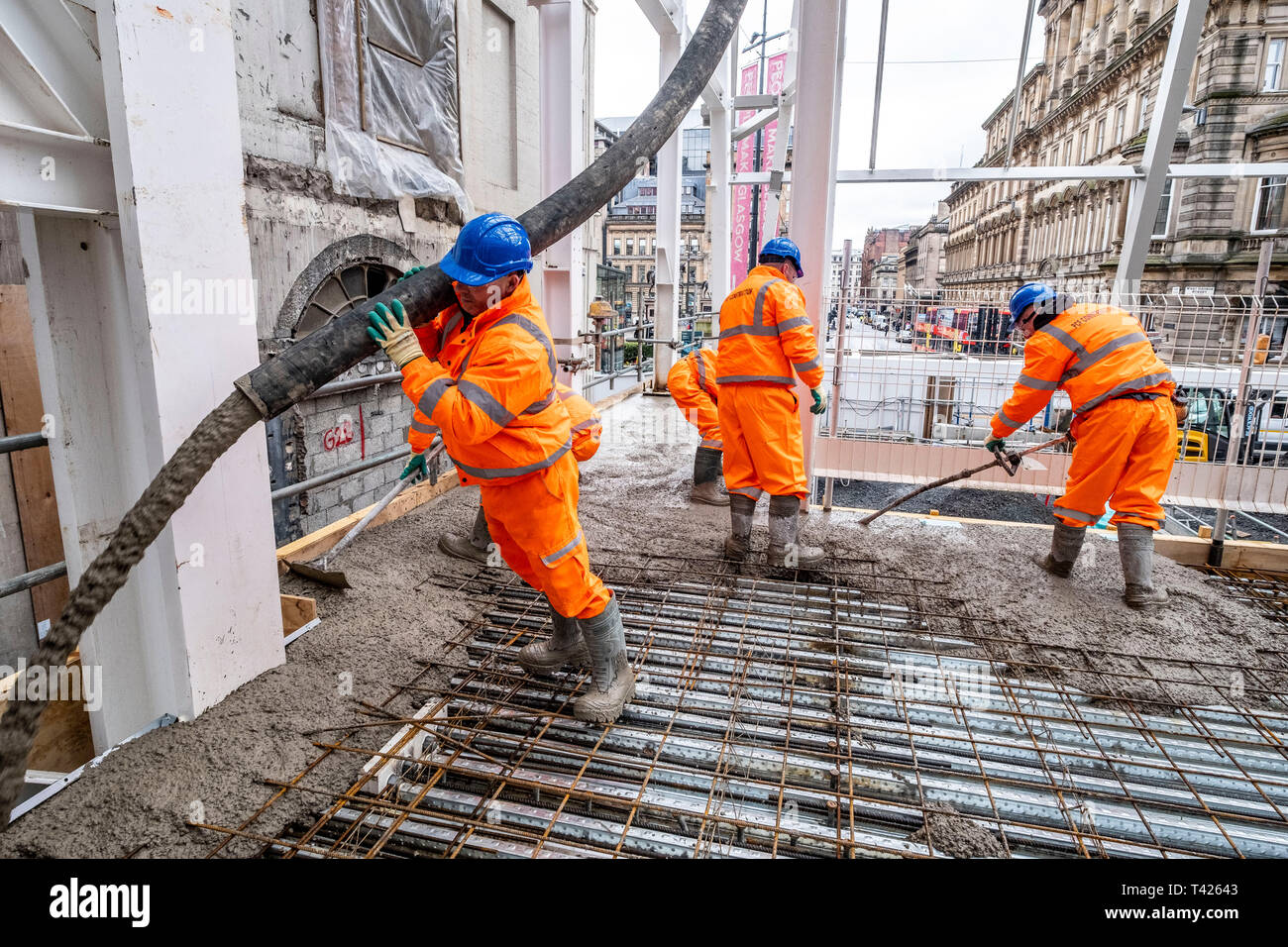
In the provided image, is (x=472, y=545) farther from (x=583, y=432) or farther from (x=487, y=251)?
(x=487, y=251)

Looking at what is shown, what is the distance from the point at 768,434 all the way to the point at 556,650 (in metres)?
1.94

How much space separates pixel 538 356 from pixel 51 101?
1.64 m

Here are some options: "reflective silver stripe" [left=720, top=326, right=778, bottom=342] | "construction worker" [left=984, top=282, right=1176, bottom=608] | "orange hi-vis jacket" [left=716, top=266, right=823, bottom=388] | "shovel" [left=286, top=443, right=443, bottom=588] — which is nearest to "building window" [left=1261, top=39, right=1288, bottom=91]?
"construction worker" [left=984, top=282, right=1176, bottom=608]

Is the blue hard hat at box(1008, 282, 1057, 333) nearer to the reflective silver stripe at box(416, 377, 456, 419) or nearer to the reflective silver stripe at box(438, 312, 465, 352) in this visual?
the reflective silver stripe at box(438, 312, 465, 352)

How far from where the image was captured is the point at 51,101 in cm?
219

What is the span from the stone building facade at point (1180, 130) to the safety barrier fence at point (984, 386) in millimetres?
19753

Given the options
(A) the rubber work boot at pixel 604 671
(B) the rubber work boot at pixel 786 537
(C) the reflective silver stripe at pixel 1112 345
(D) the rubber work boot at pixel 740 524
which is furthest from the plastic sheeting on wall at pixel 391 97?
(C) the reflective silver stripe at pixel 1112 345

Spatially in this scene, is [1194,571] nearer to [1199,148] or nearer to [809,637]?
[809,637]

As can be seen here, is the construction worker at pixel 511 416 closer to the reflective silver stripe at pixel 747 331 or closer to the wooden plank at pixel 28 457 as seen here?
the reflective silver stripe at pixel 747 331

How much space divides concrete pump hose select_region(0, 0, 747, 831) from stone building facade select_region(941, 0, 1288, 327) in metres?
23.5

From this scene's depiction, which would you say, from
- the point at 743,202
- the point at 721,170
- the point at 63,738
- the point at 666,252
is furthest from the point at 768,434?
the point at 743,202

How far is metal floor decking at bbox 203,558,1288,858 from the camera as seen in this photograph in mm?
2270
